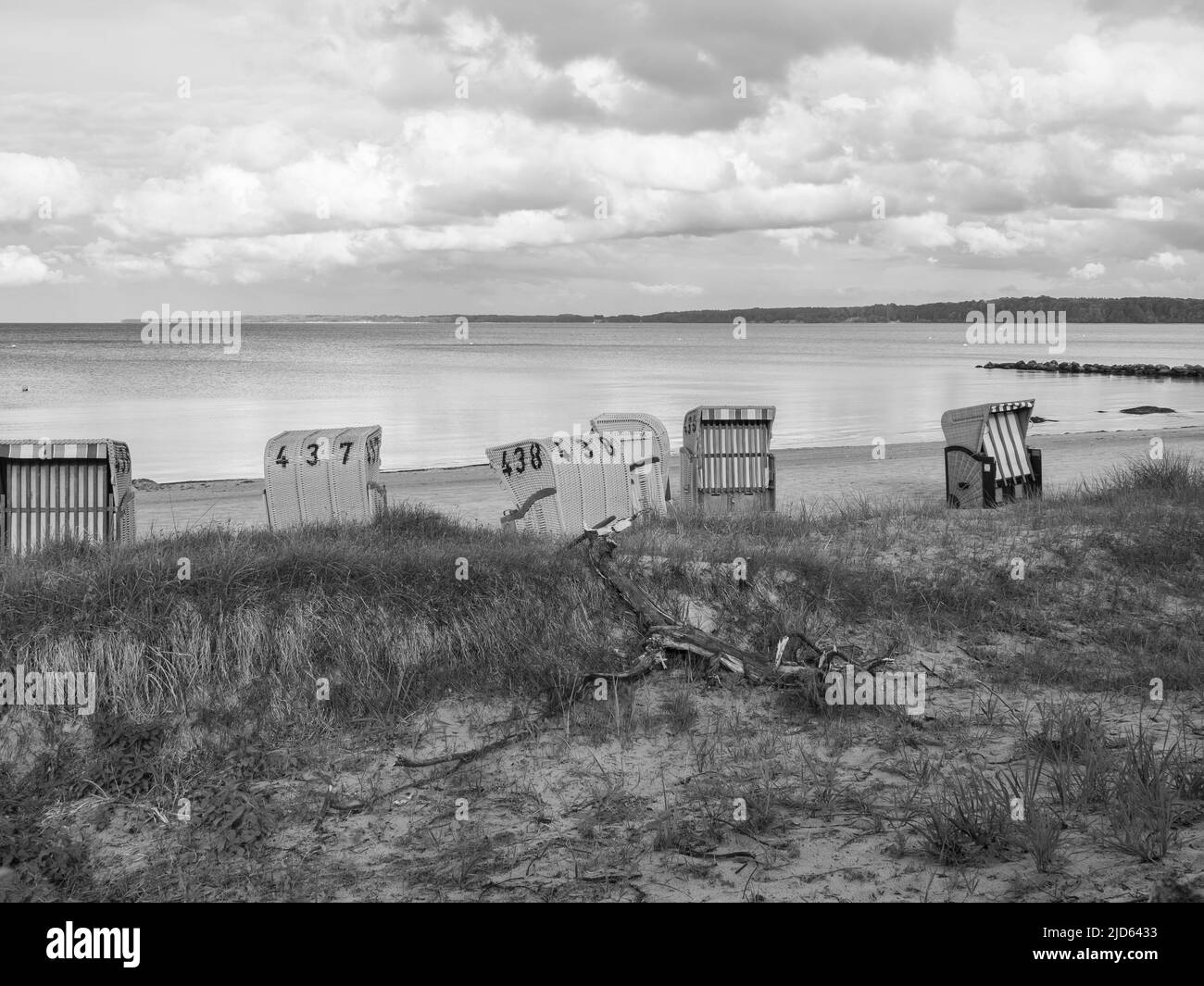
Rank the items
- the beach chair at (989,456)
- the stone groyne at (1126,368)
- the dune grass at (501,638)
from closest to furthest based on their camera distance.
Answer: the dune grass at (501,638) → the beach chair at (989,456) → the stone groyne at (1126,368)

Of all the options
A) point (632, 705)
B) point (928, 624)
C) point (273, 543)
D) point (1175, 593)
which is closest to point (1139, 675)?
point (928, 624)

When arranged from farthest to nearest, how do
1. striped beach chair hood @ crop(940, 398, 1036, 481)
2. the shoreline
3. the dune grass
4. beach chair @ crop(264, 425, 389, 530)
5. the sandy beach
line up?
the shoreline, the sandy beach, striped beach chair hood @ crop(940, 398, 1036, 481), beach chair @ crop(264, 425, 389, 530), the dune grass

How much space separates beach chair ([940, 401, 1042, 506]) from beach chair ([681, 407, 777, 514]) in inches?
68.5

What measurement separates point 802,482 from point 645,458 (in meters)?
6.62

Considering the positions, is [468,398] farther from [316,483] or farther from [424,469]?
[316,483]

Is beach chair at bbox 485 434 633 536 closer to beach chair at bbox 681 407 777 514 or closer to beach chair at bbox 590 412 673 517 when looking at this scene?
beach chair at bbox 590 412 673 517

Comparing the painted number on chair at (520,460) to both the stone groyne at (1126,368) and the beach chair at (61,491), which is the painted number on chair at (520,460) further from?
the stone groyne at (1126,368)

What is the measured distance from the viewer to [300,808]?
4625mm

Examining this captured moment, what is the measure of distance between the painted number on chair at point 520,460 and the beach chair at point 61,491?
9.84ft

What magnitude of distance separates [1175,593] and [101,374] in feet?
198

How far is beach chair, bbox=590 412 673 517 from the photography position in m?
10.1

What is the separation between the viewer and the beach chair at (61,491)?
8.06 m

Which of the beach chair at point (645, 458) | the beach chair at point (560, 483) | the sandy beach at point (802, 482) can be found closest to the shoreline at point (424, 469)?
the sandy beach at point (802, 482)

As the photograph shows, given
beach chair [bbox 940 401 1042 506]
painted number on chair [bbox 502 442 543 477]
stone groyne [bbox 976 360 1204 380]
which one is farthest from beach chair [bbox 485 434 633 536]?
stone groyne [bbox 976 360 1204 380]
